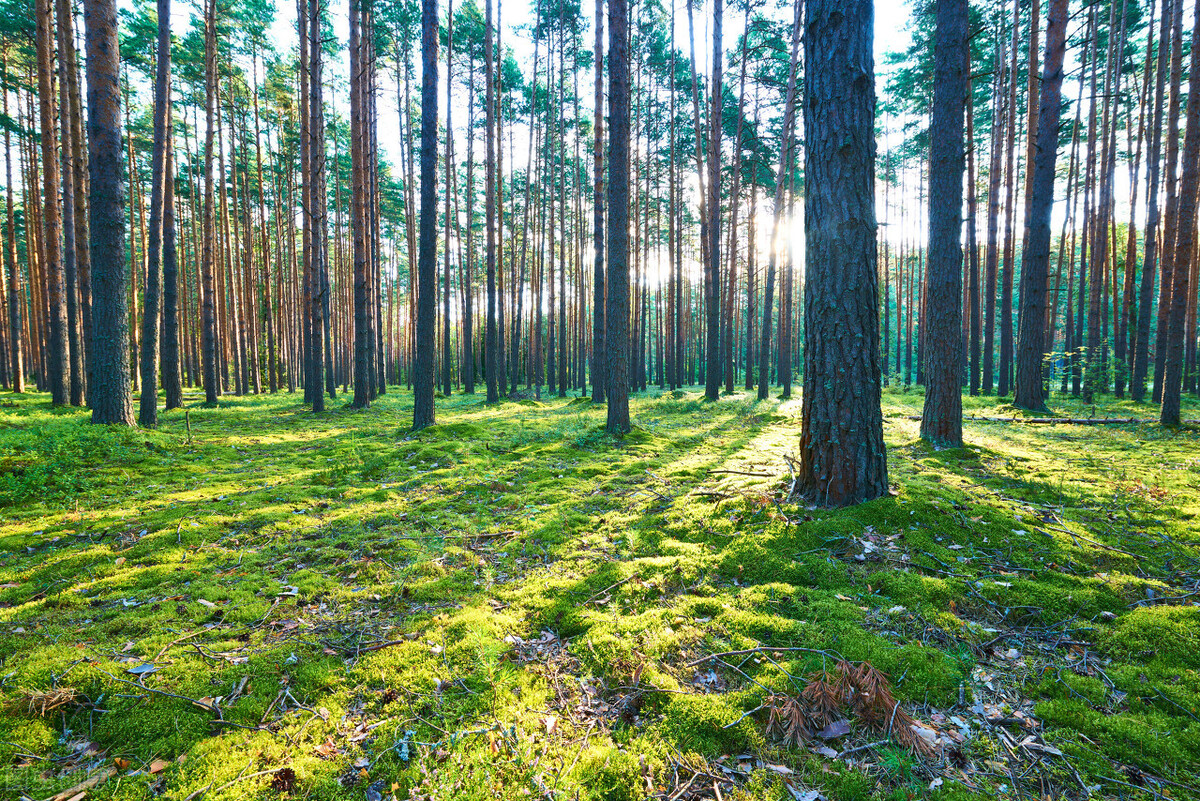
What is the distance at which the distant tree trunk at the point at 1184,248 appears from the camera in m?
Answer: 8.70

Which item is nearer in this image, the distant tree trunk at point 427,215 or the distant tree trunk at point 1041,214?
the distant tree trunk at point 427,215

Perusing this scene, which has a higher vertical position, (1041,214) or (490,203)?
(490,203)

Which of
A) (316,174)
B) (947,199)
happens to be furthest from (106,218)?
(947,199)

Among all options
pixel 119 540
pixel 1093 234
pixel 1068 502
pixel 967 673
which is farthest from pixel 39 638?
pixel 1093 234

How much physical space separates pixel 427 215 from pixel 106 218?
5.27 m

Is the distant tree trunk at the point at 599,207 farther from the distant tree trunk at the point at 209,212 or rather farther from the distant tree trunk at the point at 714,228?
the distant tree trunk at the point at 209,212

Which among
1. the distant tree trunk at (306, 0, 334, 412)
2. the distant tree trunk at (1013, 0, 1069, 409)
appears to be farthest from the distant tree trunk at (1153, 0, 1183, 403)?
the distant tree trunk at (306, 0, 334, 412)

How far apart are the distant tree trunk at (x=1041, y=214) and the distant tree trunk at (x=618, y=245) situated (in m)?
8.37

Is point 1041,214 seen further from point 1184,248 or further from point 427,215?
point 427,215

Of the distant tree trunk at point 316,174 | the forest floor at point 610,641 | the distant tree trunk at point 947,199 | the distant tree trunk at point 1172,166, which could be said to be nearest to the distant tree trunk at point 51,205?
the distant tree trunk at point 316,174

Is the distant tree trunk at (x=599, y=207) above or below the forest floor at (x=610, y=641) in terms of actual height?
above

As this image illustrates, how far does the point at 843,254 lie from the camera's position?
407 cm

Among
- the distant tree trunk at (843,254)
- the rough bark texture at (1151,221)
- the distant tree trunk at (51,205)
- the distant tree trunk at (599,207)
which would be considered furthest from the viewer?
the distant tree trunk at (599,207)

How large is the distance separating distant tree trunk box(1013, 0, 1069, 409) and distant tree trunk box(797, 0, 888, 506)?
29.6ft
